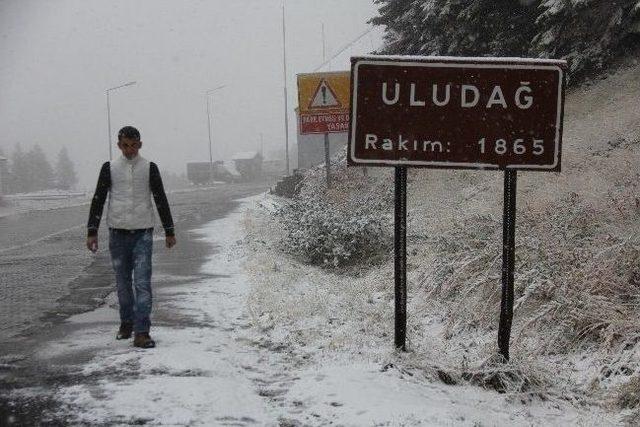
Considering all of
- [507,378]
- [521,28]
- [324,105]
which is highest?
[521,28]

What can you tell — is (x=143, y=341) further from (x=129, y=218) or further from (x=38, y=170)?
(x=38, y=170)

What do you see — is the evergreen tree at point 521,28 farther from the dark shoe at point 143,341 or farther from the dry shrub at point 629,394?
the dark shoe at point 143,341

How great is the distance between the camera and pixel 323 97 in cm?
1714

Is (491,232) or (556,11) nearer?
(491,232)

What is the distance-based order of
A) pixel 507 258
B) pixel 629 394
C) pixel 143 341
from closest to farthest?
1. pixel 629 394
2. pixel 507 258
3. pixel 143 341

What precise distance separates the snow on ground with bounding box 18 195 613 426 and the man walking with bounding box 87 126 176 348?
1.51 feet

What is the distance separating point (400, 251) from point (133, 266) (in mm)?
2359

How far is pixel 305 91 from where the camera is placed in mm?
19406

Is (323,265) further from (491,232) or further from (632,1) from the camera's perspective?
(632,1)

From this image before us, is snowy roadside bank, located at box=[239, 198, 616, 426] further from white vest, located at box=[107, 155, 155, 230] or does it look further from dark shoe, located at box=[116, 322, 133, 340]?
white vest, located at box=[107, 155, 155, 230]

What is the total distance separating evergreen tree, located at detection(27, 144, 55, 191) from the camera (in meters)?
87.4

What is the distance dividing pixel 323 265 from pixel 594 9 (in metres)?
11.5

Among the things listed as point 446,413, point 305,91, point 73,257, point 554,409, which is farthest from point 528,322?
point 305,91

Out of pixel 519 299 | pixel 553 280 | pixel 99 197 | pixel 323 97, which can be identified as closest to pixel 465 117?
pixel 519 299
